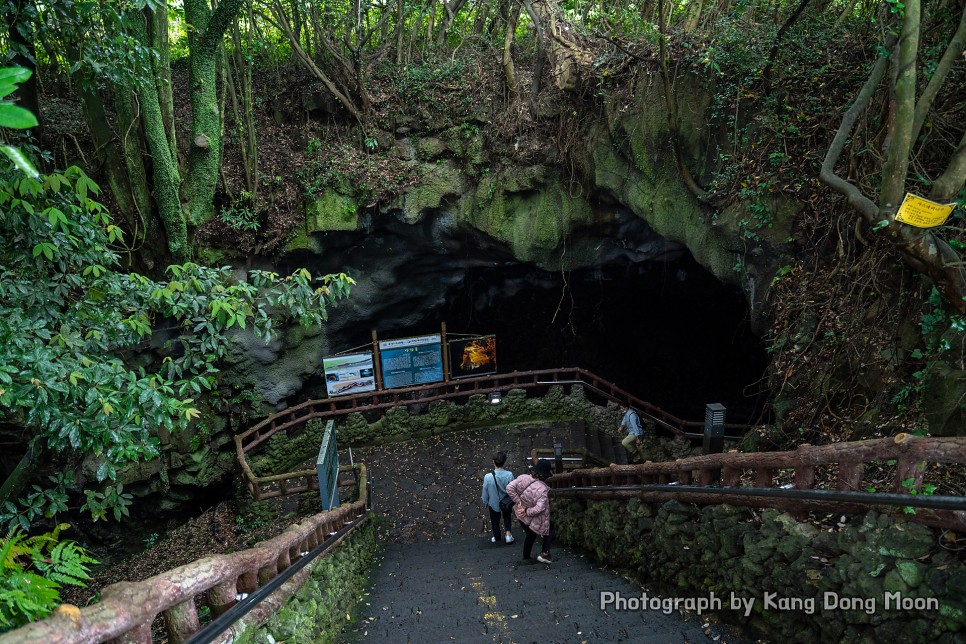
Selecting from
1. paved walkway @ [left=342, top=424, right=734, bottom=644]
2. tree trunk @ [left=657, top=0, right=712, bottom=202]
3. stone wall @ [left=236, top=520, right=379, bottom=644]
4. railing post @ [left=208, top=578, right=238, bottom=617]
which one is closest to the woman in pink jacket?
paved walkway @ [left=342, top=424, right=734, bottom=644]

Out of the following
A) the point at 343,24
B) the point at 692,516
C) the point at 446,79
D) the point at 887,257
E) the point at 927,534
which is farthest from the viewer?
the point at 343,24

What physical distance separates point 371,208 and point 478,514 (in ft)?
18.9

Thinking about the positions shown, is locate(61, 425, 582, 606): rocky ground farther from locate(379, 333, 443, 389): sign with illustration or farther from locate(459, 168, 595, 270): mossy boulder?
locate(459, 168, 595, 270): mossy boulder

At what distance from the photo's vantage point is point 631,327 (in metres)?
13.8

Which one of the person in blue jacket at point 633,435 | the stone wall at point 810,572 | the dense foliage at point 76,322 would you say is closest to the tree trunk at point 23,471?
the dense foliage at point 76,322

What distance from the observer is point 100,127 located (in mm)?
8172

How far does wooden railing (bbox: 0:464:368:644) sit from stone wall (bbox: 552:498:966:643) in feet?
9.70

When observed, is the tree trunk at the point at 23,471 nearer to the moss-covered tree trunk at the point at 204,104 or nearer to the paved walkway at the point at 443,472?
the paved walkway at the point at 443,472

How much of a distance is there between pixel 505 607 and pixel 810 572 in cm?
250

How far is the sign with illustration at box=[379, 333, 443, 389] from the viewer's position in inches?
442

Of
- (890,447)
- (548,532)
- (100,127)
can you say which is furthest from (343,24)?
(890,447)

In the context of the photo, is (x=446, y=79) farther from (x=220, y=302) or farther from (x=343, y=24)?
(x=220, y=302)

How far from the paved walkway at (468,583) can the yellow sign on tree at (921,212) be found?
3.00 metres

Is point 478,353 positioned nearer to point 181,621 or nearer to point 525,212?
point 525,212
